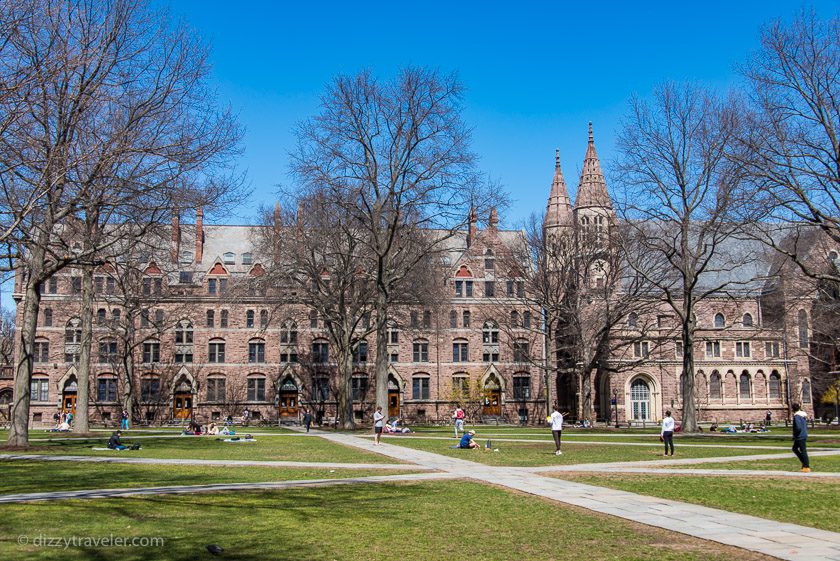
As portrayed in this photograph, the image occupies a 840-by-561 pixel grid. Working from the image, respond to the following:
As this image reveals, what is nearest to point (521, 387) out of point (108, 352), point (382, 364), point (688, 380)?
point (688, 380)

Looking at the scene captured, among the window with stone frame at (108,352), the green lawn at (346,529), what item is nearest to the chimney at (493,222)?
the window with stone frame at (108,352)

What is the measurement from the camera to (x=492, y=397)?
7331cm

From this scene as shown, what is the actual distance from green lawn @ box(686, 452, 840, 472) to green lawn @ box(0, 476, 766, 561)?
9.60 metres

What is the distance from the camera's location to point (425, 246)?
145 feet

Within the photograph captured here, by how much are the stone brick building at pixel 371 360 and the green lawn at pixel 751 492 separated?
153 ft

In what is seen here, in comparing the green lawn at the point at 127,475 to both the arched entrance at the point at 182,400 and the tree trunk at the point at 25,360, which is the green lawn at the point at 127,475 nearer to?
the tree trunk at the point at 25,360

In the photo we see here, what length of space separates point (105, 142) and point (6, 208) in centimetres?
443

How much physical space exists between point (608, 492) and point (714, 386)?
65278 mm

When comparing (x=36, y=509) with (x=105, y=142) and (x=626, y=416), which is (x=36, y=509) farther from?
(x=626, y=416)

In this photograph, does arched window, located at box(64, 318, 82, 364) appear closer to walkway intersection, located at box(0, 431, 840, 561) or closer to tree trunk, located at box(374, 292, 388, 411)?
tree trunk, located at box(374, 292, 388, 411)

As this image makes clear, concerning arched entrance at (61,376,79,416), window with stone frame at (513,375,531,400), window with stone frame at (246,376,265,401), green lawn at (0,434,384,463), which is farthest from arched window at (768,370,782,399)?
arched entrance at (61,376,79,416)

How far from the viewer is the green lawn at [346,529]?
395 inches

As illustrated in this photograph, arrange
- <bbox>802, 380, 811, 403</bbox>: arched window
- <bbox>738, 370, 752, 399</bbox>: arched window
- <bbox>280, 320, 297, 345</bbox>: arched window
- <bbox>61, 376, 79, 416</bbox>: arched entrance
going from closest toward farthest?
<bbox>61, 376, 79, 416</bbox>: arched entrance < <bbox>280, 320, 297, 345</bbox>: arched window < <bbox>738, 370, 752, 399</bbox>: arched window < <bbox>802, 380, 811, 403</bbox>: arched window

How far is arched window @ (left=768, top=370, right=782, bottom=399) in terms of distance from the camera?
7800 centimetres
